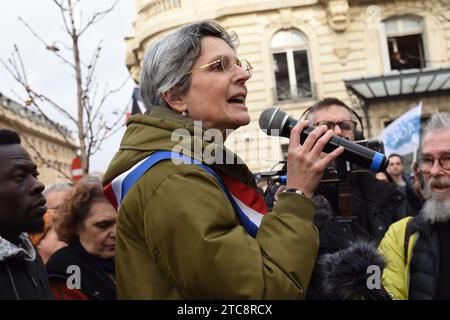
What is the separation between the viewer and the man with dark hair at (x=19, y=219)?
2.57 meters

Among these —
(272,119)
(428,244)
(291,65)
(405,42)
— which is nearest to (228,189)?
(272,119)

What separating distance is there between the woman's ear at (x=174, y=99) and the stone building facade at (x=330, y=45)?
54.7ft

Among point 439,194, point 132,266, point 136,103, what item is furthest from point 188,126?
point 136,103

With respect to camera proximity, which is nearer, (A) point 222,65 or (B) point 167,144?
(B) point 167,144

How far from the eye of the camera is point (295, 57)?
65.3ft

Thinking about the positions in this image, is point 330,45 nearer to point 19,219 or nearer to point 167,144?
point 19,219

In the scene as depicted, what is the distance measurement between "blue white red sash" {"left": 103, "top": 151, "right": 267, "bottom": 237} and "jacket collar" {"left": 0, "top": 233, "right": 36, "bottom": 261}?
0.79 metres

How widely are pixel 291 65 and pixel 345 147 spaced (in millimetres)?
18174

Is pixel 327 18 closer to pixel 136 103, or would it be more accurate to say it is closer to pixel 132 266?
pixel 136 103

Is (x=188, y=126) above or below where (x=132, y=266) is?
above

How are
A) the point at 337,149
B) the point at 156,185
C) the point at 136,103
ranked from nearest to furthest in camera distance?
the point at 156,185, the point at 337,149, the point at 136,103

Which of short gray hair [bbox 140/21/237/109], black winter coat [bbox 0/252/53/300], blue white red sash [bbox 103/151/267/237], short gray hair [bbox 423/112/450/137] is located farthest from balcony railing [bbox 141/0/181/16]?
blue white red sash [bbox 103/151/267/237]

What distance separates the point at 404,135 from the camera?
33.6 ft
